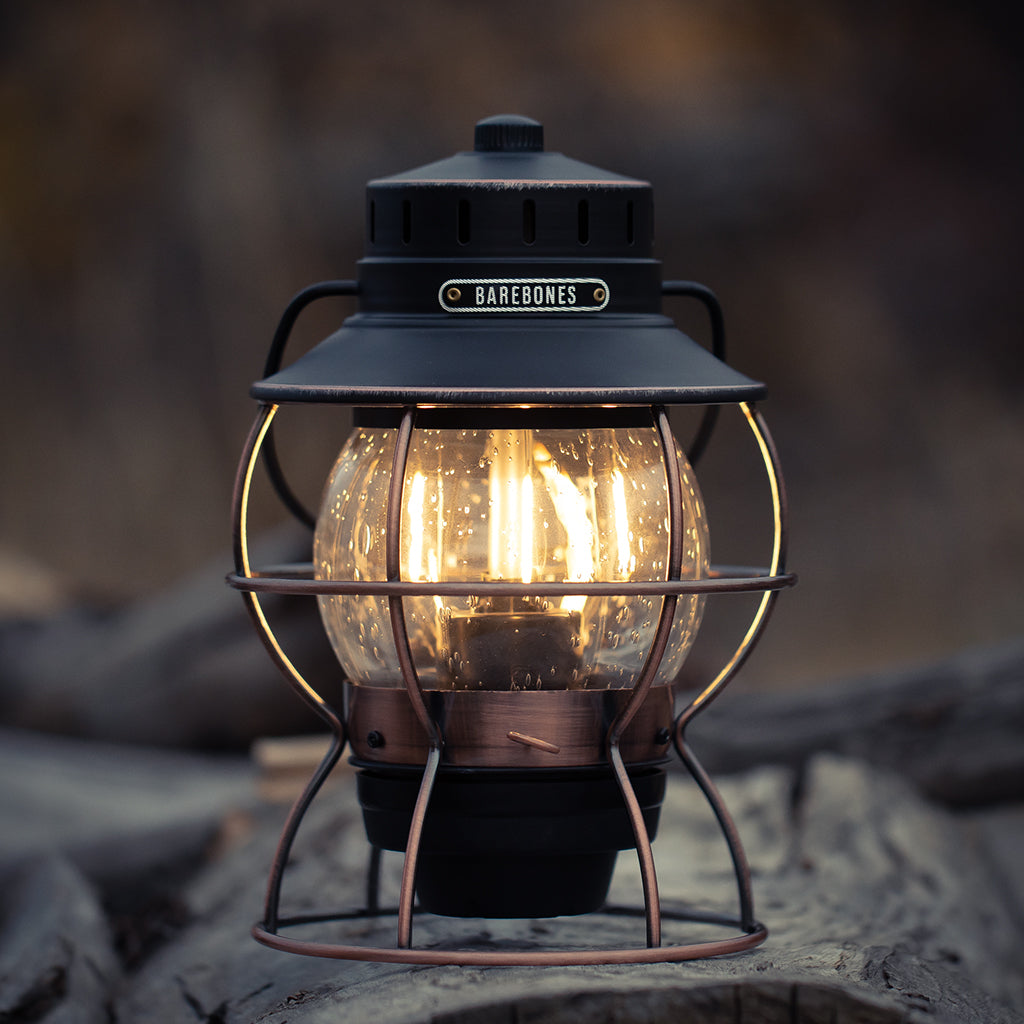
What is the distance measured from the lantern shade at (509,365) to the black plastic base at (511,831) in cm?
42

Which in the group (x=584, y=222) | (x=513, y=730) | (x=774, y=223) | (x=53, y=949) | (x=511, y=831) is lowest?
(x=53, y=949)

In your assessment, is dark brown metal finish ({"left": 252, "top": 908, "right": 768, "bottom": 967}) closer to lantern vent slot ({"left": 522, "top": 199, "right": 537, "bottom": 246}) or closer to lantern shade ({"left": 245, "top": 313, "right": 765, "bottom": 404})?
lantern shade ({"left": 245, "top": 313, "right": 765, "bottom": 404})

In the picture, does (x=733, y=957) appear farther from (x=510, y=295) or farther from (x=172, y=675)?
(x=172, y=675)

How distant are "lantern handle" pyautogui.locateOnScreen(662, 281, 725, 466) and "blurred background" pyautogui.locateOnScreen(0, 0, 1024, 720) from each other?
3689mm

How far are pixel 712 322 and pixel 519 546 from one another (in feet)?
1.58

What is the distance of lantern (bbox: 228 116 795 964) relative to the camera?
5.94ft

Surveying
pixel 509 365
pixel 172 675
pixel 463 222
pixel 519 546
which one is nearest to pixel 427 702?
pixel 519 546

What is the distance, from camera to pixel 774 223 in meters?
6.06

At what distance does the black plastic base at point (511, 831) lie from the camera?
187cm

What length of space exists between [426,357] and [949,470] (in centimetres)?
446

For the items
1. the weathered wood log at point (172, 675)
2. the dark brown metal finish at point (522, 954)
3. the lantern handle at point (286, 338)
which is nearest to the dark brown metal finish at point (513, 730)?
the dark brown metal finish at point (522, 954)

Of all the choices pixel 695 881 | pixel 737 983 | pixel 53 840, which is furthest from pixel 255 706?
pixel 737 983

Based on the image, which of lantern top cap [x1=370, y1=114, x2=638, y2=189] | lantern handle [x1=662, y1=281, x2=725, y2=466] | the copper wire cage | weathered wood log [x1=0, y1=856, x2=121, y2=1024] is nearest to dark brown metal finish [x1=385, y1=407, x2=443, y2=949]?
the copper wire cage

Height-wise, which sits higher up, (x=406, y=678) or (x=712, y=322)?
(x=712, y=322)
